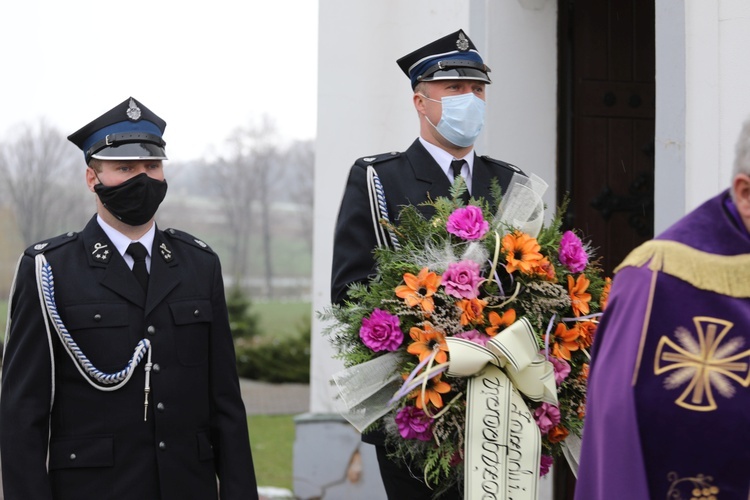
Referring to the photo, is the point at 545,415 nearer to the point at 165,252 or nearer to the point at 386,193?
the point at 386,193

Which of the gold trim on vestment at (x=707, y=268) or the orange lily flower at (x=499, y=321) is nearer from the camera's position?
the gold trim on vestment at (x=707, y=268)

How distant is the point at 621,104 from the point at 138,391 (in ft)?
11.4

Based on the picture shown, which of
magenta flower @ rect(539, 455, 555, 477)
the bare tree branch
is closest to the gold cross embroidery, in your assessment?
magenta flower @ rect(539, 455, 555, 477)

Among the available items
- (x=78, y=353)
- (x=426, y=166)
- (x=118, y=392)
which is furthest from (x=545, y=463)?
(x=78, y=353)

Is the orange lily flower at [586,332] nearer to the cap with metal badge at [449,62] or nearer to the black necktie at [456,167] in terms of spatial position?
the black necktie at [456,167]

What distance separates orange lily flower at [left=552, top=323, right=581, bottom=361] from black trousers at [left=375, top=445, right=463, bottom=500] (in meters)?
0.57

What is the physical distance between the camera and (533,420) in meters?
3.47

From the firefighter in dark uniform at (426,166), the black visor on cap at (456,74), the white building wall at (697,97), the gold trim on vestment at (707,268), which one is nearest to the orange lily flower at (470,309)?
the firefighter in dark uniform at (426,166)

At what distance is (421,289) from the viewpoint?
351cm

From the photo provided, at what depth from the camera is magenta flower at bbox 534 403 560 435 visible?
3.51m

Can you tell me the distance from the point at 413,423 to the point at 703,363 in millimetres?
1180

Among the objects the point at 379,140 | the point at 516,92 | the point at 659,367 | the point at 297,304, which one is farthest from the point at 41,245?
the point at 297,304

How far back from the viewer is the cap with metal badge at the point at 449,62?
431cm

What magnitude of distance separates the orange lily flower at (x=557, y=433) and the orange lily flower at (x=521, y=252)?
477 mm
